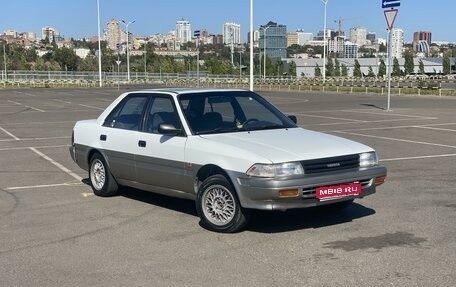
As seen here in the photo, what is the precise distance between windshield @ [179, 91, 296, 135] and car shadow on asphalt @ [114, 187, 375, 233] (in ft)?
3.58

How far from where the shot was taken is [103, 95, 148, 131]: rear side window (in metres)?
7.85

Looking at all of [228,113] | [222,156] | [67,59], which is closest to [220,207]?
[222,156]

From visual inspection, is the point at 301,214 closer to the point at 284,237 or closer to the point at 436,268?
the point at 284,237

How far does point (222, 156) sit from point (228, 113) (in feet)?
4.10

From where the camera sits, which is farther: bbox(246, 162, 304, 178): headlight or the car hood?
the car hood

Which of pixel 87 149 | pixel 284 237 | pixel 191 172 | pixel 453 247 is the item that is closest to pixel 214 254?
pixel 284 237

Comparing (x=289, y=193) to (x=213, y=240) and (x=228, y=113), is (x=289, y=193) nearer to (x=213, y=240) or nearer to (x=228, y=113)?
(x=213, y=240)

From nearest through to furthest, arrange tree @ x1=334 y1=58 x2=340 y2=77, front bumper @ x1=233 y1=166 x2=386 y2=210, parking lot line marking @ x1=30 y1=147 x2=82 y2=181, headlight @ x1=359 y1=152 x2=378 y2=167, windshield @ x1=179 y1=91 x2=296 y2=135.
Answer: front bumper @ x1=233 y1=166 x2=386 y2=210
headlight @ x1=359 y1=152 x2=378 y2=167
windshield @ x1=179 y1=91 x2=296 y2=135
parking lot line marking @ x1=30 y1=147 x2=82 y2=181
tree @ x1=334 y1=58 x2=340 y2=77

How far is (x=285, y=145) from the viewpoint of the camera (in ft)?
21.1

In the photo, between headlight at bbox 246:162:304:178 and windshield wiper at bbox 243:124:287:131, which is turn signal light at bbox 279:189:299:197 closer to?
headlight at bbox 246:162:304:178

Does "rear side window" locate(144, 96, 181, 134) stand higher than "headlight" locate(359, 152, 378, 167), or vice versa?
"rear side window" locate(144, 96, 181, 134)

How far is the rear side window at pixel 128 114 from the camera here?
7.85m

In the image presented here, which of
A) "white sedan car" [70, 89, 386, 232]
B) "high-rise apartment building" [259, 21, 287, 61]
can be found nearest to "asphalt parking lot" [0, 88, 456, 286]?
"white sedan car" [70, 89, 386, 232]

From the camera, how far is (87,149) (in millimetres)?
8664
